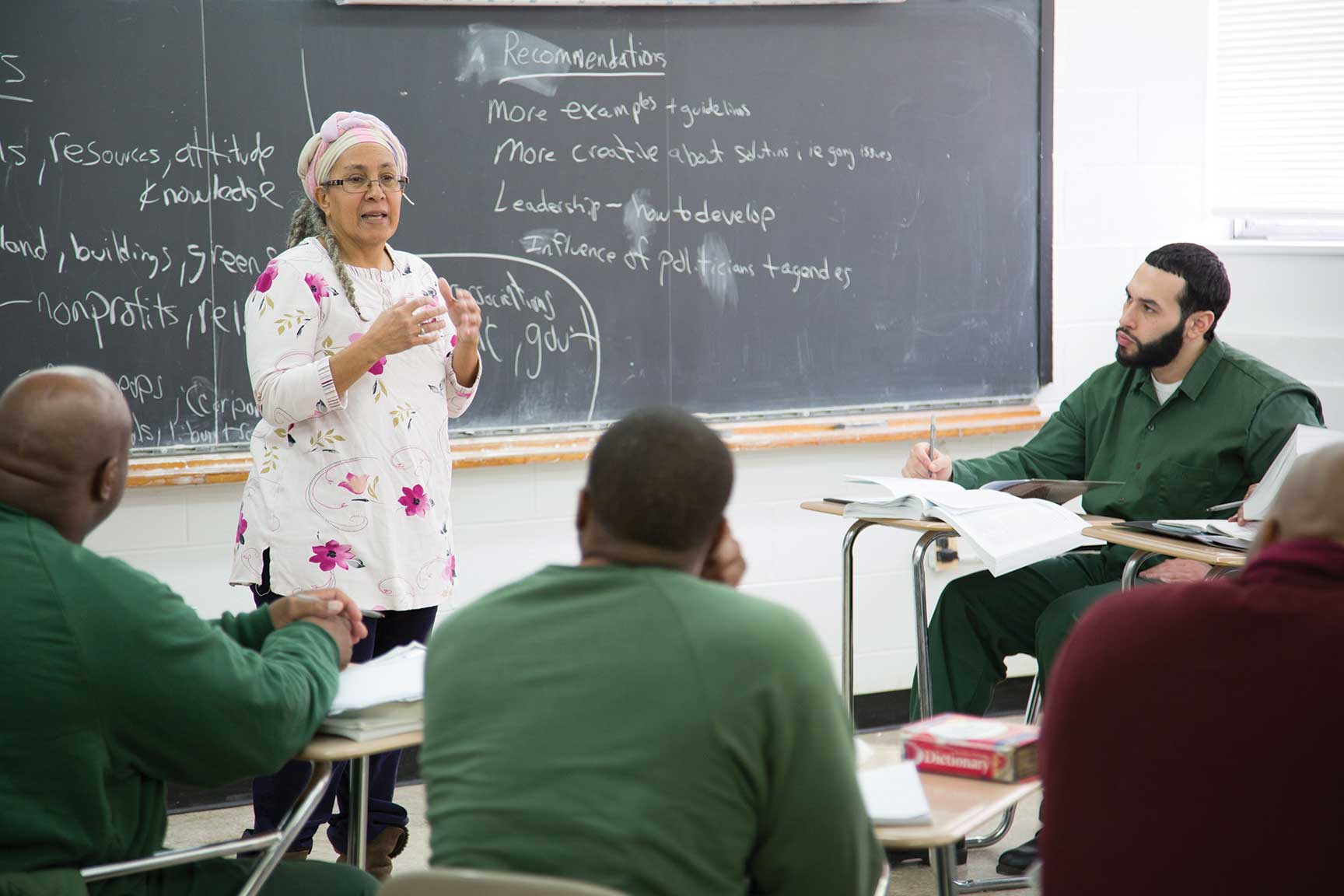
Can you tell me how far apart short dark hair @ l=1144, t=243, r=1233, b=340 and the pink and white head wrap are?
1.94 metres

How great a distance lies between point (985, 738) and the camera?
72.1 inches

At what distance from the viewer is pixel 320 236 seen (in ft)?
9.48

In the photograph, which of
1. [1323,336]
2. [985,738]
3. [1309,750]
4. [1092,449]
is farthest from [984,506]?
[1323,336]

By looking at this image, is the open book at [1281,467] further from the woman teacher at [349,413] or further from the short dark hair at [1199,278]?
the woman teacher at [349,413]

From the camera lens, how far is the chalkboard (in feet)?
11.3

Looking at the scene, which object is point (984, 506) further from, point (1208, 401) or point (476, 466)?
point (476, 466)

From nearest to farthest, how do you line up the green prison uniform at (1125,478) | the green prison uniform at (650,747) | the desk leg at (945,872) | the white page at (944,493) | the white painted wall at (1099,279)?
the green prison uniform at (650,747) → the desk leg at (945,872) → the white page at (944,493) → the green prison uniform at (1125,478) → the white painted wall at (1099,279)

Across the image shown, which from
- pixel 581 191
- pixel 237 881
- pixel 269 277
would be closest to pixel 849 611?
pixel 581 191

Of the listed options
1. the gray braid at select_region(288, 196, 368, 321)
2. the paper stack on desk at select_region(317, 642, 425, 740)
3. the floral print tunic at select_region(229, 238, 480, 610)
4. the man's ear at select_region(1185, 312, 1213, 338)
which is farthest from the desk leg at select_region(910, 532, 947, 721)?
the paper stack on desk at select_region(317, 642, 425, 740)

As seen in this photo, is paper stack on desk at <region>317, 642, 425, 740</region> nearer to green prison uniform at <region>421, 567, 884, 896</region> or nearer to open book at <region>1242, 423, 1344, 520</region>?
green prison uniform at <region>421, 567, 884, 896</region>

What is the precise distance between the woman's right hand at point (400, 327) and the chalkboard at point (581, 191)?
105cm

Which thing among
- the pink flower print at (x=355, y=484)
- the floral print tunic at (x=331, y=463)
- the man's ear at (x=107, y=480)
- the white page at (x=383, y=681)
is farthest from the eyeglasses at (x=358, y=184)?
the man's ear at (x=107, y=480)

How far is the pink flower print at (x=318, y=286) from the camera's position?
2807mm

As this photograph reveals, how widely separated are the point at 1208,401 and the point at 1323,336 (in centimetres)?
114
